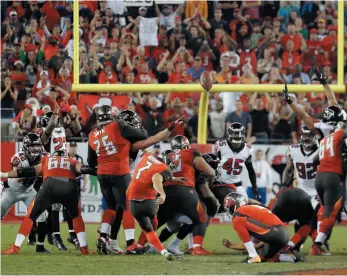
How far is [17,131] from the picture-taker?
17.8 m

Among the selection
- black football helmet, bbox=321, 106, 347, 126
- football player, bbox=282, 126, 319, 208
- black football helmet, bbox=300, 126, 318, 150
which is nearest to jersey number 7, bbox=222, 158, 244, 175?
football player, bbox=282, 126, 319, 208

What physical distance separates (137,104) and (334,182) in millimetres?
6376

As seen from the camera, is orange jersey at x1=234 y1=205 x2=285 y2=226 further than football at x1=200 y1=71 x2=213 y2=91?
No

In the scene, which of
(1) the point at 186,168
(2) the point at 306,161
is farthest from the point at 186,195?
(2) the point at 306,161

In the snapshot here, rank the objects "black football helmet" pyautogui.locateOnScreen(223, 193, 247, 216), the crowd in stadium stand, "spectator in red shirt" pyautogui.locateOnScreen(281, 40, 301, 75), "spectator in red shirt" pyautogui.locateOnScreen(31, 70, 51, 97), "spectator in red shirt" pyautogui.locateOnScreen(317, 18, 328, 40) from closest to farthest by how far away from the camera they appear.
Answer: "black football helmet" pyautogui.locateOnScreen(223, 193, 247, 216)
the crowd in stadium stand
"spectator in red shirt" pyautogui.locateOnScreen(31, 70, 51, 97)
"spectator in red shirt" pyautogui.locateOnScreen(281, 40, 301, 75)
"spectator in red shirt" pyautogui.locateOnScreen(317, 18, 328, 40)

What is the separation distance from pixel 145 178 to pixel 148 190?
5.8 inches

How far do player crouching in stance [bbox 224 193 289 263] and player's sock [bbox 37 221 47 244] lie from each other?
277 centimetres

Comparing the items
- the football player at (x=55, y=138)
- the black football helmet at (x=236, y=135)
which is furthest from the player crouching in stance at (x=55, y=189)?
the black football helmet at (x=236, y=135)

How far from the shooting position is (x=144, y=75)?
16.5m

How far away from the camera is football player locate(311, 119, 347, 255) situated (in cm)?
1223

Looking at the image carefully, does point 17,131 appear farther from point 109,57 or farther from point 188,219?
point 188,219

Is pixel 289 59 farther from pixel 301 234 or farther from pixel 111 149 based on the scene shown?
pixel 111 149

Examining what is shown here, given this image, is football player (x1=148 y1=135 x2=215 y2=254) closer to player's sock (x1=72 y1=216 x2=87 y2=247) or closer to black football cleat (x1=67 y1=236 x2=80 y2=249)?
player's sock (x1=72 y1=216 x2=87 y2=247)

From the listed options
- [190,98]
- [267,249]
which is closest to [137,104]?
[190,98]
